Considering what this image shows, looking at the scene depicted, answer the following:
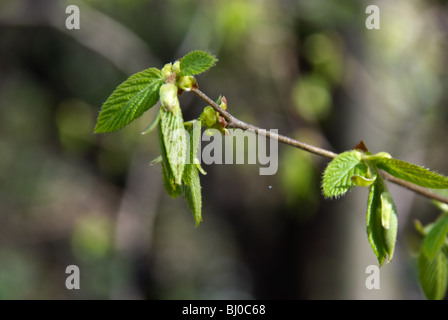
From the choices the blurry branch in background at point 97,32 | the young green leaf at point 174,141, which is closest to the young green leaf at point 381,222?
the young green leaf at point 174,141

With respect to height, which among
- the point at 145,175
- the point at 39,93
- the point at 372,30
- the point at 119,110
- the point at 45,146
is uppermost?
the point at 39,93

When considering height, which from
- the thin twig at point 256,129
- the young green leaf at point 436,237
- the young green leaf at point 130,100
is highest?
the young green leaf at point 130,100

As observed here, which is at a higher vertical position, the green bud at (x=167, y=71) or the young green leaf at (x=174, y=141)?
the green bud at (x=167, y=71)

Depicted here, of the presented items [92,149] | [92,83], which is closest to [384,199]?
[92,149]

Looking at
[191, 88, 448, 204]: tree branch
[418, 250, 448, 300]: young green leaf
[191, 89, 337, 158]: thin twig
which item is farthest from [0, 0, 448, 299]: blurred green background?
[191, 89, 337, 158]: thin twig

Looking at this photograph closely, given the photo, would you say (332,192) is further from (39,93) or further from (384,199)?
(39,93)

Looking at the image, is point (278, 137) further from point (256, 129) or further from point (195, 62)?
point (195, 62)

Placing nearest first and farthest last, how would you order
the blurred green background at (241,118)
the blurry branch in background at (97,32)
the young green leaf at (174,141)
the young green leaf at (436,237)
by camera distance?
the young green leaf at (174,141)
the young green leaf at (436,237)
the blurred green background at (241,118)
the blurry branch in background at (97,32)

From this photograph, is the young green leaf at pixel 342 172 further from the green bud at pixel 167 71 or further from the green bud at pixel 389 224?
the green bud at pixel 167 71

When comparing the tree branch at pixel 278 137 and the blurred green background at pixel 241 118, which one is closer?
the tree branch at pixel 278 137
